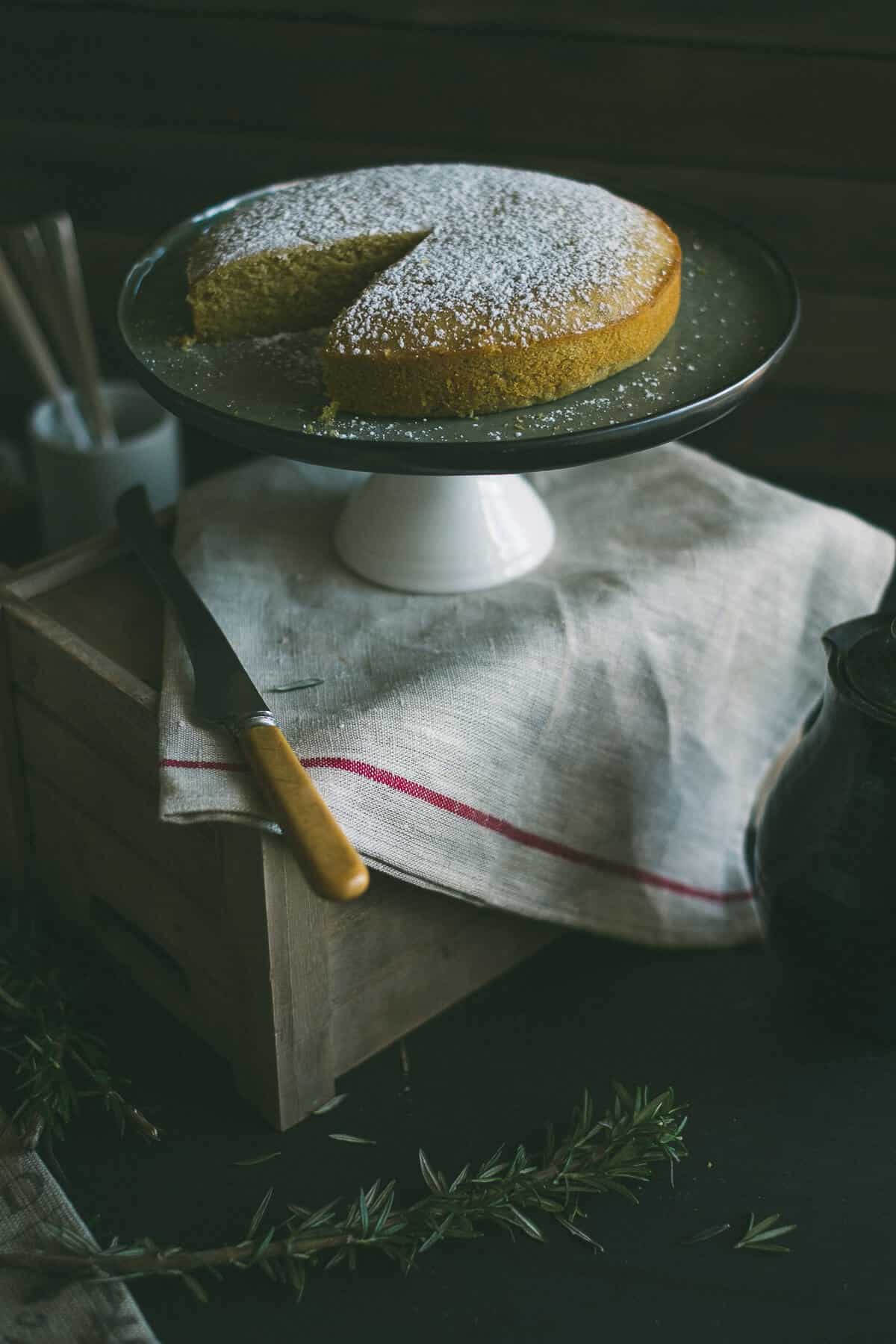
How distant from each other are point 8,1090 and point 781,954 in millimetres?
502

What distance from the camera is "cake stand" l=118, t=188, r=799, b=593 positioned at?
0.77 meters

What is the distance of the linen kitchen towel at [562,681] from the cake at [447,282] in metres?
0.16

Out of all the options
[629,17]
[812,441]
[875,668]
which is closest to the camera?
[875,668]

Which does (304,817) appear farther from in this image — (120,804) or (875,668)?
(875,668)

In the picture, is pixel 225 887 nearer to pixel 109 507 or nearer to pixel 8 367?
pixel 109 507

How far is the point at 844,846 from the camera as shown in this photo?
2.65 feet

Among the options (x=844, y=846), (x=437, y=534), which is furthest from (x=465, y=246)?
(x=844, y=846)

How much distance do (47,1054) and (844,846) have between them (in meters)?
0.50

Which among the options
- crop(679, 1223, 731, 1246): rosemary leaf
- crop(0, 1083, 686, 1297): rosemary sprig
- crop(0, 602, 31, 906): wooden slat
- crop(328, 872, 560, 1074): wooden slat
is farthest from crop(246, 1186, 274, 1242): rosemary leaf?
crop(0, 602, 31, 906): wooden slat

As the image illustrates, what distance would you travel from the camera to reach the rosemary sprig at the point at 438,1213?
0.72 metres

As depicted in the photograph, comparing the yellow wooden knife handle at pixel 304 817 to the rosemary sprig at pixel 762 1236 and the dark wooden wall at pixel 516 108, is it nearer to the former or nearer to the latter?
the rosemary sprig at pixel 762 1236

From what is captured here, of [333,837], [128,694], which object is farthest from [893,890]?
[128,694]

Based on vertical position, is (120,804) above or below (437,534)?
below

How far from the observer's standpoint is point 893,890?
79 centimetres
